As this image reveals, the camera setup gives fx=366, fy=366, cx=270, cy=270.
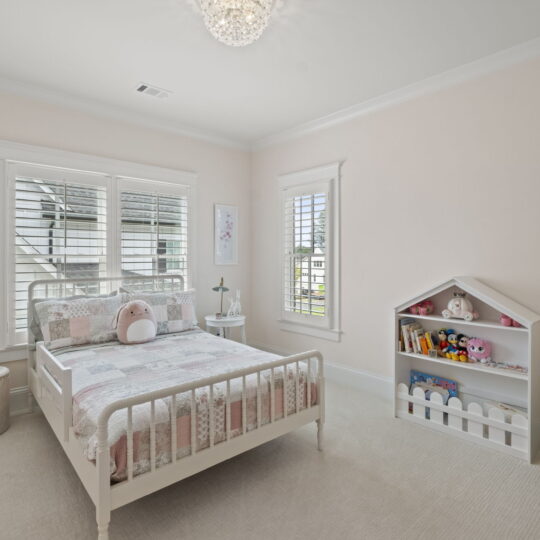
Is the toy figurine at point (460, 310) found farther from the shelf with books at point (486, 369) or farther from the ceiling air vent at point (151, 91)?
the ceiling air vent at point (151, 91)

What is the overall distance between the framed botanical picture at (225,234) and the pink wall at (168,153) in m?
0.07

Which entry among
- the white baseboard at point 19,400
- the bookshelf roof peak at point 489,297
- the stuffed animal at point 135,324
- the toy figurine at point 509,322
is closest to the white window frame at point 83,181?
the white baseboard at point 19,400

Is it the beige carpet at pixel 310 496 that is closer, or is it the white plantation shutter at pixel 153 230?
the beige carpet at pixel 310 496

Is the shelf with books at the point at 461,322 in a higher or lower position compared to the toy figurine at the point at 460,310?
lower

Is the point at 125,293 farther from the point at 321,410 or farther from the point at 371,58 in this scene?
the point at 371,58

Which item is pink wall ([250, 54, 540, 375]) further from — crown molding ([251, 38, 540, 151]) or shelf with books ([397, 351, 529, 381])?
shelf with books ([397, 351, 529, 381])

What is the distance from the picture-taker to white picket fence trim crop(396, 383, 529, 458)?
2.38 meters

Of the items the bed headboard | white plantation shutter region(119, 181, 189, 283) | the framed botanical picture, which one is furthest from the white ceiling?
the bed headboard

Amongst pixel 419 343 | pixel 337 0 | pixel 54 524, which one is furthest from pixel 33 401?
pixel 337 0

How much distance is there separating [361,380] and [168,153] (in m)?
3.08

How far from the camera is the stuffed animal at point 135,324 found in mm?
3004

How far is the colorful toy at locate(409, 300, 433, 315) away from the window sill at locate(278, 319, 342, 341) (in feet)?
2.94

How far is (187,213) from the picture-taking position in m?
4.10

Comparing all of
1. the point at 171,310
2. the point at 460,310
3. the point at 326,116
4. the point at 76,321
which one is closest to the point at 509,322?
the point at 460,310
